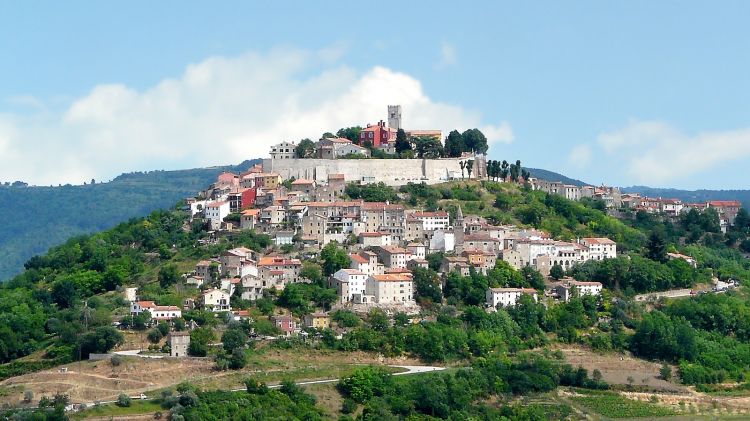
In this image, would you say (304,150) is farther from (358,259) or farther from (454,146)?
(358,259)

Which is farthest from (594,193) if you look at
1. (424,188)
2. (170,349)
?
(170,349)

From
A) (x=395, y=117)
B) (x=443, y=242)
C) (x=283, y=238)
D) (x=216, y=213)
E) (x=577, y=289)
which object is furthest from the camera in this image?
(x=395, y=117)

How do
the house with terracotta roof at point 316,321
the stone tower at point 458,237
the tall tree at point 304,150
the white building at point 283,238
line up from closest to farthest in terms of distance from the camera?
the house with terracotta roof at point 316,321, the white building at point 283,238, the stone tower at point 458,237, the tall tree at point 304,150

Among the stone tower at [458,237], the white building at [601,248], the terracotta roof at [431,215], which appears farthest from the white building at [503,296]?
the white building at [601,248]

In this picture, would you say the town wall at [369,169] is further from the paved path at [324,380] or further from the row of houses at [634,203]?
the paved path at [324,380]

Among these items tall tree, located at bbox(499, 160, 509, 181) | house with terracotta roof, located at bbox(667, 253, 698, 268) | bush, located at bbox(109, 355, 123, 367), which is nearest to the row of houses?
tall tree, located at bbox(499, 160, 509, 181)

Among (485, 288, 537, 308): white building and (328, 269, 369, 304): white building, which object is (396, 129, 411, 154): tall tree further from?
(328, 269, 369, 304): white building

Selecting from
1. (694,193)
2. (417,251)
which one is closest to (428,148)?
(417,251)
